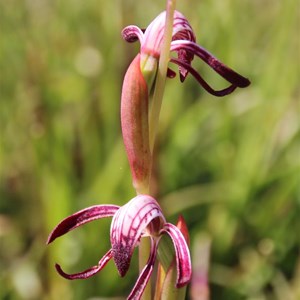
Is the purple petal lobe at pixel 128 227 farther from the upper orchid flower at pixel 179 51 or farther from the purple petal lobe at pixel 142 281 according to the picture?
the upper orchid flower at pixel 179 51

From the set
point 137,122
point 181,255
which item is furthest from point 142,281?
point 137,122

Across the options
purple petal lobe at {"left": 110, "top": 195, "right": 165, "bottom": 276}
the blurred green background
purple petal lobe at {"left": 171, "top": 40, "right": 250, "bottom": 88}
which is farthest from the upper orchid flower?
the blurred green background

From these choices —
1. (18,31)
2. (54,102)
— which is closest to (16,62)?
(18,31)

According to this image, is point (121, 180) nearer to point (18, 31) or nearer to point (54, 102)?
point (54, 102)

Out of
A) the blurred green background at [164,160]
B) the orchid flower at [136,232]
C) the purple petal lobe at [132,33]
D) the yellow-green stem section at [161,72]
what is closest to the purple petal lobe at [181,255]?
the orchid flower at [136,232]

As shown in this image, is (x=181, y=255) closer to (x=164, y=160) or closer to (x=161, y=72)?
(x=161, y=72)

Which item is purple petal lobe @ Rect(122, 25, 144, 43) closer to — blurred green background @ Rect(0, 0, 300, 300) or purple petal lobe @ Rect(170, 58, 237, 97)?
purple petal lobe @ Rect(170, 58, 237, 97)

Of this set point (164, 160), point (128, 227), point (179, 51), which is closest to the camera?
point (128, 227)
